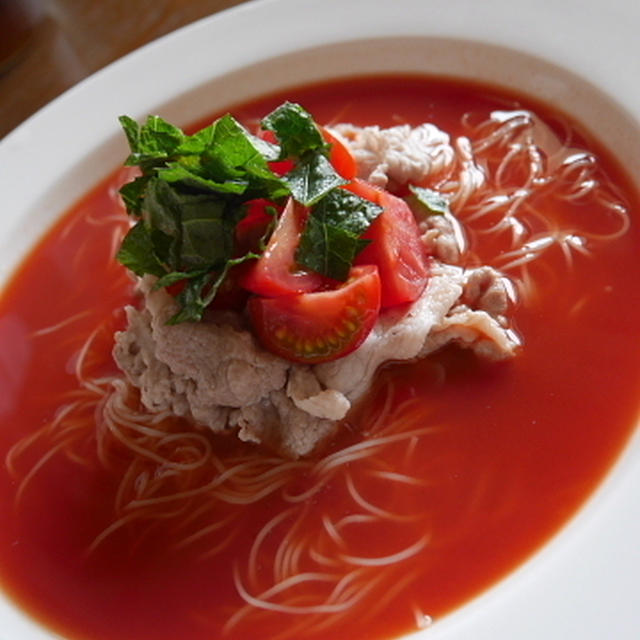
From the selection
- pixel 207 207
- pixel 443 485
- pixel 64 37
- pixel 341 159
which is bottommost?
pixel 443 485

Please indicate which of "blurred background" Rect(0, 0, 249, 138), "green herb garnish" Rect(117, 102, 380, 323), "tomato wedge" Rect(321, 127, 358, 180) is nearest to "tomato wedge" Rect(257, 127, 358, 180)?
"tomato wedge" Rect(321, 127, 358, 180)

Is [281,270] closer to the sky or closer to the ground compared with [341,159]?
closer to the ground

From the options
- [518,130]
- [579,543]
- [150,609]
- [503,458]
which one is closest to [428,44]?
[518,130]

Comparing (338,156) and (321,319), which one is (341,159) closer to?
Answer: (338,156)

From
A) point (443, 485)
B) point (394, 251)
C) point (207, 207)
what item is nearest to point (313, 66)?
point (394, 251)

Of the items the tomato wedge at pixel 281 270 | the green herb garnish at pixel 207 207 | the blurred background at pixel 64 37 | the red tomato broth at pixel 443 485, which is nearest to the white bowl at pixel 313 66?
the red tomato broth at pixel 443 485

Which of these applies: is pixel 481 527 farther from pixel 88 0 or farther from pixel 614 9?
pixel 88 0
